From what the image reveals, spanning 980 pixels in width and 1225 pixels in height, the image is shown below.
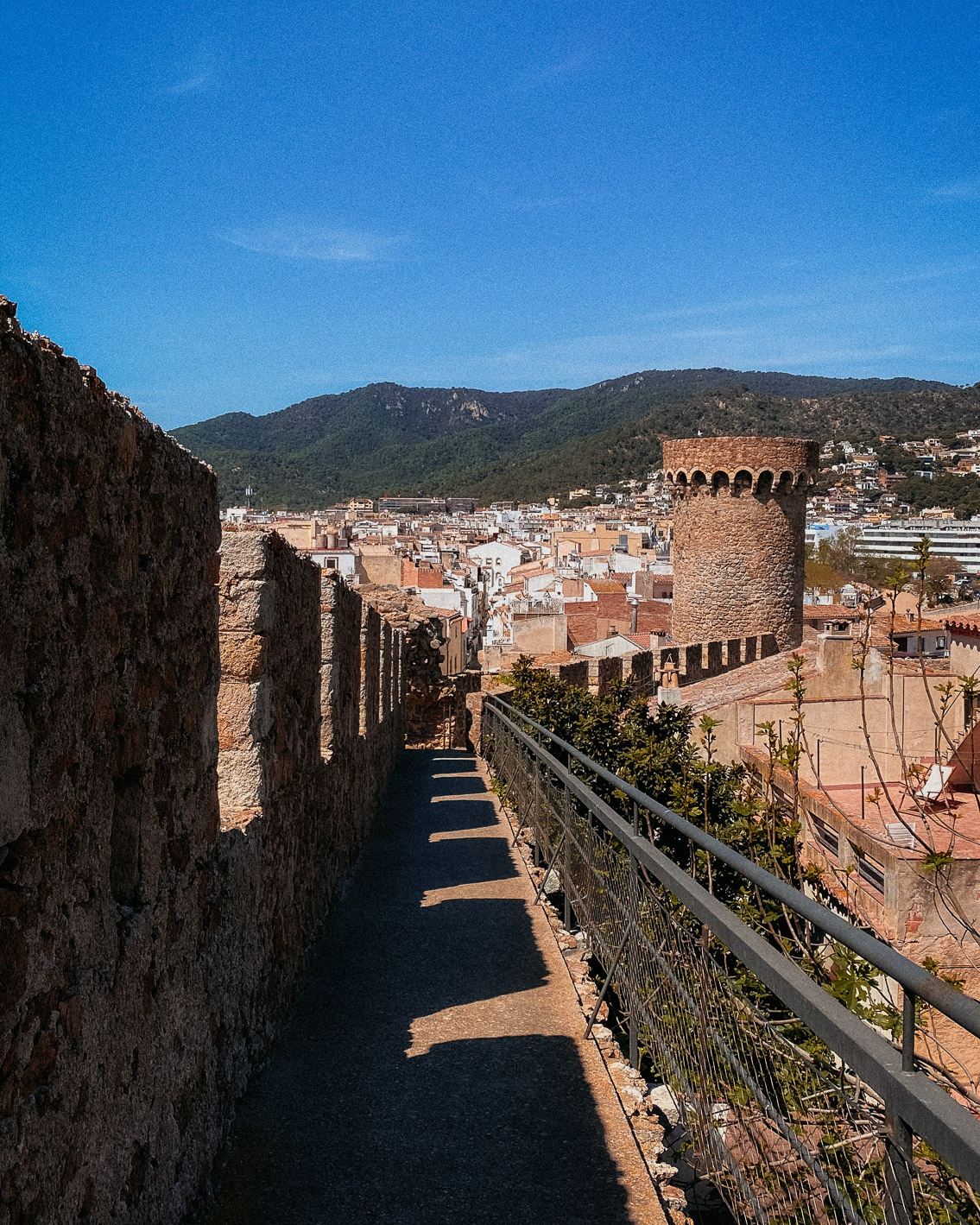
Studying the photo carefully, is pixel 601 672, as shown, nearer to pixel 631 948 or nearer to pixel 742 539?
pixel 742 539

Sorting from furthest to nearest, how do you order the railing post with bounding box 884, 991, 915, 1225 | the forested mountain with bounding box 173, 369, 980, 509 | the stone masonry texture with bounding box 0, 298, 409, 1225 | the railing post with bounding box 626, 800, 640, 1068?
1. the forested mountain with bounding box 173, 369, 980, 509
2. the railing post with bounding box 626, 800, 640, 1068
3. the stone masonry texture with bounding box 0, 298, 409, 1225
4. the railing post with bounding box 884, 991, 915, 1225

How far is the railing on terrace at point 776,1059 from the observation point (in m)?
1.64

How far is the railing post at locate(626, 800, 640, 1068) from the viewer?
3783 mm

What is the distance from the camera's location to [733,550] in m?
30.3

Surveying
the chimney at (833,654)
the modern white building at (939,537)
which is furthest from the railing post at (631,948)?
the modern white building at (939,537)

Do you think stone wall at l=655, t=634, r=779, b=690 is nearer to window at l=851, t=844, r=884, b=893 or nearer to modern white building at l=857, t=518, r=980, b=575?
window at l=851, t=844, r=884, b=893

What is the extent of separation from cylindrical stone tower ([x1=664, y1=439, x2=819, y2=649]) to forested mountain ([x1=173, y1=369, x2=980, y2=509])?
86601 mm

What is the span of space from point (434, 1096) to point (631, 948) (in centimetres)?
80

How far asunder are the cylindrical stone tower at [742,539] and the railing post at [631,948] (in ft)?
87.9

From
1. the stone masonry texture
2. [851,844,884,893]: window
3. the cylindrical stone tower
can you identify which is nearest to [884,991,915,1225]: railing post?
the stone masonry texture

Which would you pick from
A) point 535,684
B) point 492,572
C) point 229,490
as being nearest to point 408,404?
point 229,490

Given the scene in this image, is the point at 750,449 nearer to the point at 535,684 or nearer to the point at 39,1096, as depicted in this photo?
the point at 535,684

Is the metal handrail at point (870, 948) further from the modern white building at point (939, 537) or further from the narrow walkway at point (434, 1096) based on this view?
the modern white building at point (939, 537)

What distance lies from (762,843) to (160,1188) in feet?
11.2
